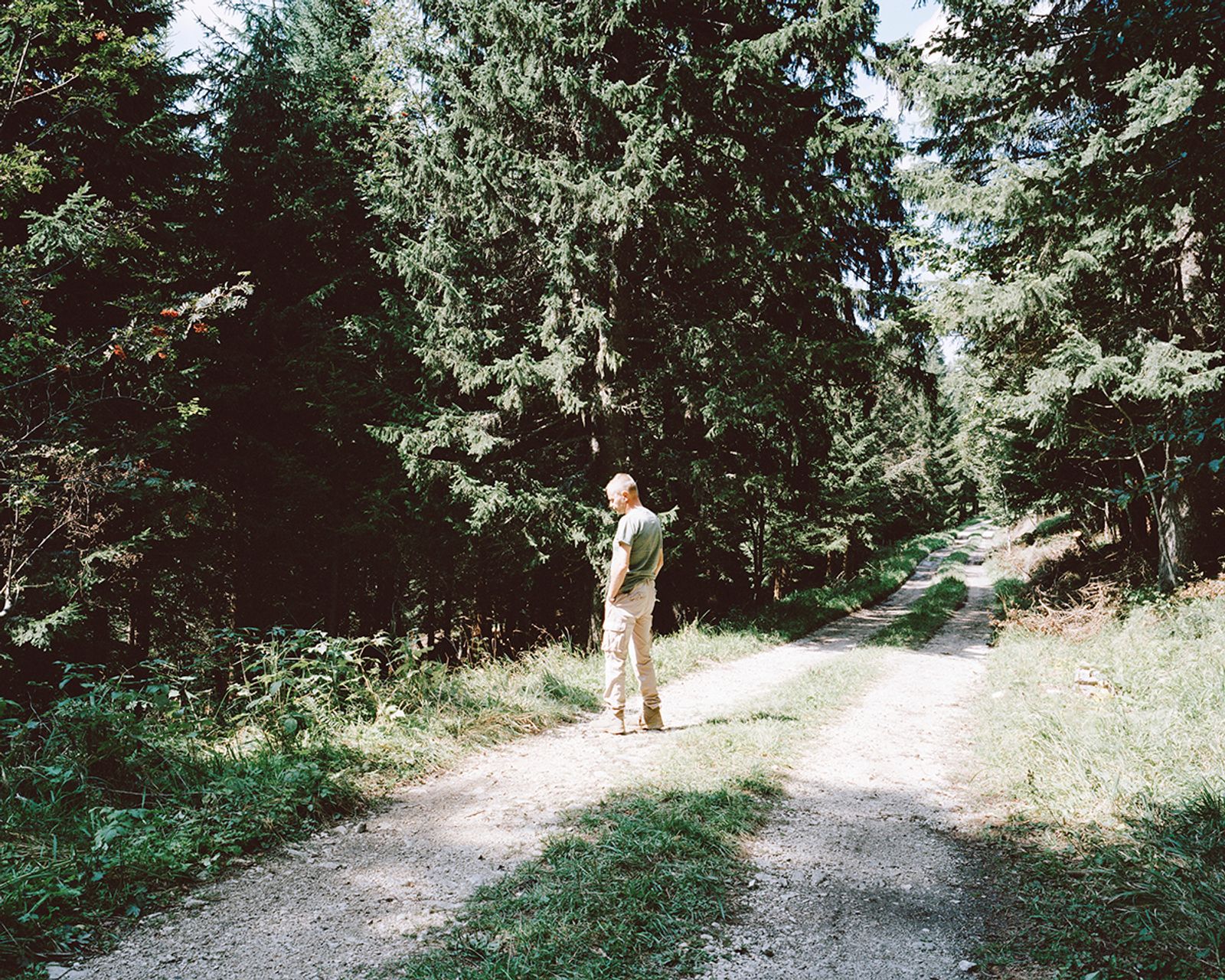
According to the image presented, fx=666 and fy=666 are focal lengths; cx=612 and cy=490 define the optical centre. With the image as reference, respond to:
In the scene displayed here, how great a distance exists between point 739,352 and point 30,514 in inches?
408

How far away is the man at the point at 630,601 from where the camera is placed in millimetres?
5641

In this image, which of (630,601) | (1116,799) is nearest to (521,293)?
(630,601)

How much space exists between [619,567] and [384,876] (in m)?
2.78

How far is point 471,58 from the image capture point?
1170 centimetres

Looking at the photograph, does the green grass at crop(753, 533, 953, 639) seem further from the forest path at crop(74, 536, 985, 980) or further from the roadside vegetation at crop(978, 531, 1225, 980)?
the forest path at crop(74, 536, 985, 980)

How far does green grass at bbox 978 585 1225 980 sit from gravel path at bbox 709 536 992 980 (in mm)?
254

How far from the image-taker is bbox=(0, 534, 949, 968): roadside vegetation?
315cm

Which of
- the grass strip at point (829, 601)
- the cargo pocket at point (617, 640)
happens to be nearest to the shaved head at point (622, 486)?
the cargo pocket at point (617, 640)

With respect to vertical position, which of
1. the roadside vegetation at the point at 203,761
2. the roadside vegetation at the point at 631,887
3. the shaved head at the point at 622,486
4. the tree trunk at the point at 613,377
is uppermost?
the tree trunk at the point at 613,377

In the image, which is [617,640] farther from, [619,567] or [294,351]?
[294,351]

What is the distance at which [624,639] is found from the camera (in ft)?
18.7

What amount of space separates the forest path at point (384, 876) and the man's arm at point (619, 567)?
4.27 feet

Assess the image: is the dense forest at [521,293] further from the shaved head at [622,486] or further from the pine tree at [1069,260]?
the shaved head at [622,486]

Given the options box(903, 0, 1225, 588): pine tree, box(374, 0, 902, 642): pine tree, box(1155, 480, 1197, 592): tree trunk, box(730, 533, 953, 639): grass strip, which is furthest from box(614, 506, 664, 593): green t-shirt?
box(1155, 480, 1197, 592): tree trunk
